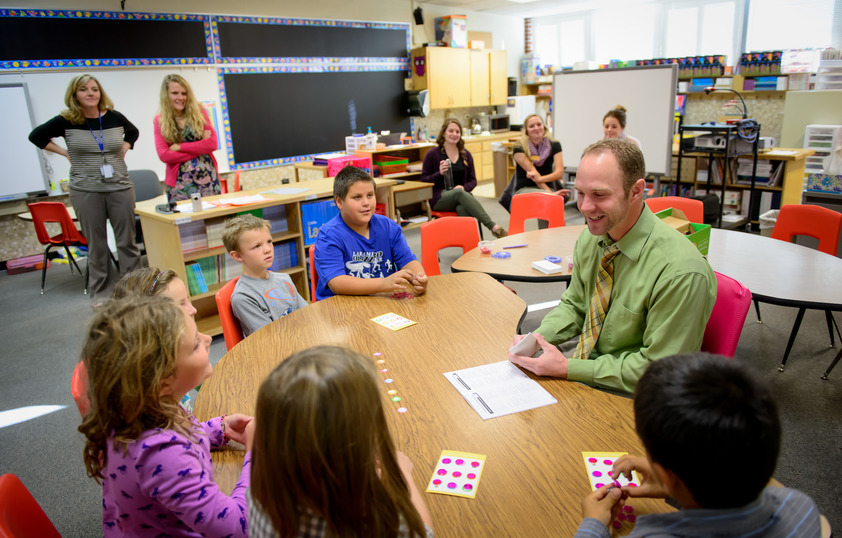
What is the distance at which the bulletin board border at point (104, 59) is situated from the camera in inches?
219

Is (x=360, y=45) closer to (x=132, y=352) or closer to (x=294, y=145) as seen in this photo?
(x=294, y=145)

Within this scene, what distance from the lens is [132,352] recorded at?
1077 millimetres

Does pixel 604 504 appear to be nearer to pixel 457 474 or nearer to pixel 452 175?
pixel 457 474

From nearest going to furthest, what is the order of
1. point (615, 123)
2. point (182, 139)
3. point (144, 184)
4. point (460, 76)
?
point (182, 139), point (615, 123), point (144, 184), point (460, 76)

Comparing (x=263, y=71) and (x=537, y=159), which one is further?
(x=263, y=71)

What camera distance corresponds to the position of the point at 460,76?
9.43 m

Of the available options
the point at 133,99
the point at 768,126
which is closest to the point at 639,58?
the point at 768,126

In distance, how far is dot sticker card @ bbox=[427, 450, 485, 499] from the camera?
121 centimetres

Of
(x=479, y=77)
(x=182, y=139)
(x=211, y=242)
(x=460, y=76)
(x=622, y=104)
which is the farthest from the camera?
(x=479, y=77)

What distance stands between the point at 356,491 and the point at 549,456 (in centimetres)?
59

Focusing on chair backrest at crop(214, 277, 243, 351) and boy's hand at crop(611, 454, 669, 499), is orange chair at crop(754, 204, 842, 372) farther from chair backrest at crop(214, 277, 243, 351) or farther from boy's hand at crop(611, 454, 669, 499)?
chair backrest at crop(214, 277, 243, 351)

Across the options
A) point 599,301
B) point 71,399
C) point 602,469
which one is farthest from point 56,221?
point 602,469

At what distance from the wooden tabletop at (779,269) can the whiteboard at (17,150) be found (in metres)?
6.51

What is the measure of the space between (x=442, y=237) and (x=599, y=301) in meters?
1.68
